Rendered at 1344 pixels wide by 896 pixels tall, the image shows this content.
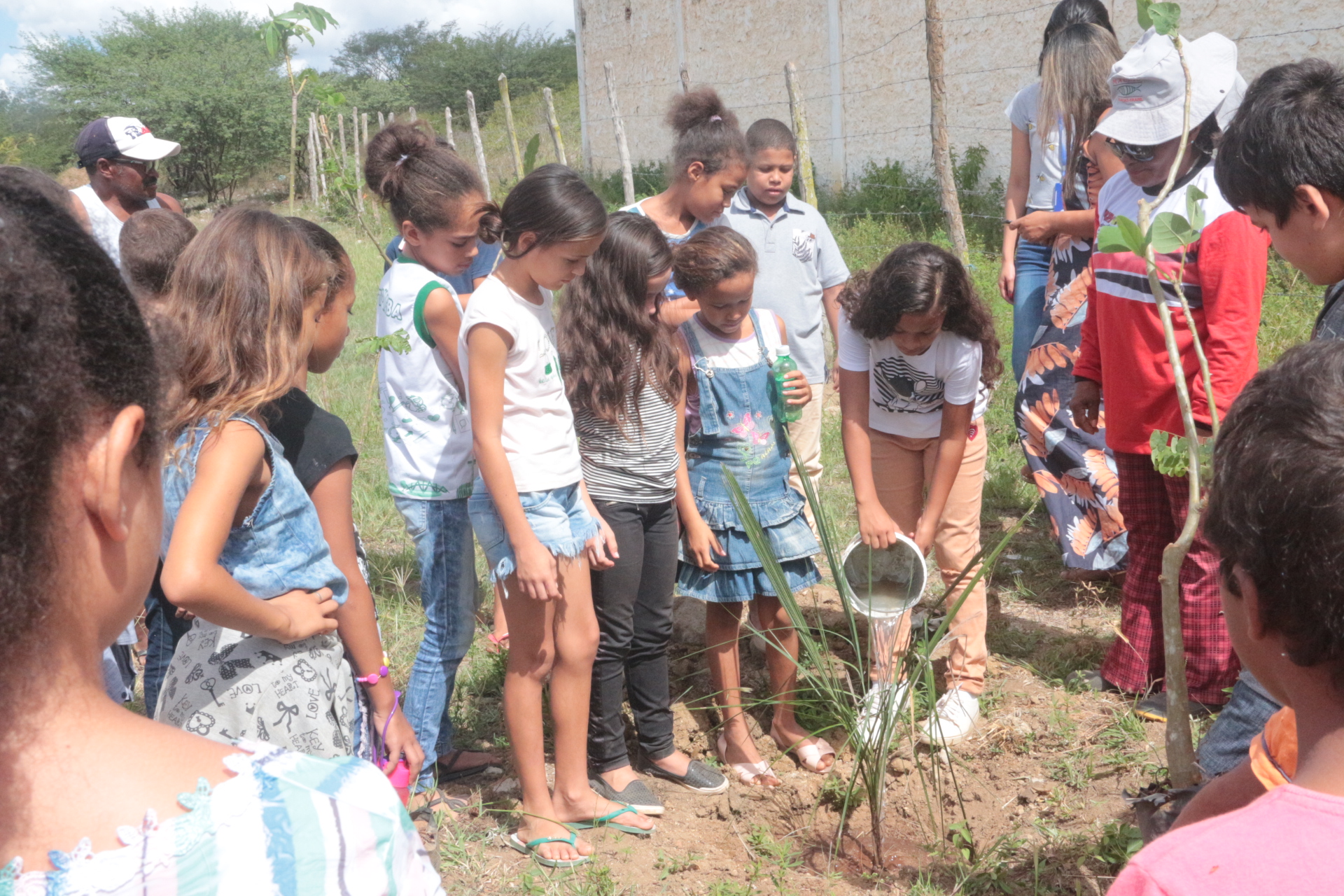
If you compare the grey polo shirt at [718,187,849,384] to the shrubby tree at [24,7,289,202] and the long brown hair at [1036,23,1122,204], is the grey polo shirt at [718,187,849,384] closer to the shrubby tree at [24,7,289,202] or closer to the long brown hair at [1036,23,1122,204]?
the long brown hair at [1036,23,1122,204]

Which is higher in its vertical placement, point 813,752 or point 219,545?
point 219,545

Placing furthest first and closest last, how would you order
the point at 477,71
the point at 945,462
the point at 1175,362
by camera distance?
the point at 477,71, the point at 945,462, the point at 1175,362

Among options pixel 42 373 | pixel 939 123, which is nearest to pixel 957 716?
pixel 42 373

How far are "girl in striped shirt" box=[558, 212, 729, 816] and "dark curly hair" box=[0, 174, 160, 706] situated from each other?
1.87 m

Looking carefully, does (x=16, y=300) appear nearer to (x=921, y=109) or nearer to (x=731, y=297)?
(x=731, y=297)

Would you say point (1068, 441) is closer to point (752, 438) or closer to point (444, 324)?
point (752, 438)

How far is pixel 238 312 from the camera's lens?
1.73 m

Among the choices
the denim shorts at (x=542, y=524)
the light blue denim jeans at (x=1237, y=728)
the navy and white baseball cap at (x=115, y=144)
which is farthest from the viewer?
the navy and white baseball cap at (x=115, y=144)

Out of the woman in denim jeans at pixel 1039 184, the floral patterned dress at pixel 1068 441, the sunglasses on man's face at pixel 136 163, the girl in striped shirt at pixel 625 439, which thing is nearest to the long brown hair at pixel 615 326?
the girl in striped shirt at pixel 625 439

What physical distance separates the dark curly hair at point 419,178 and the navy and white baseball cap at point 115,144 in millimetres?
1792

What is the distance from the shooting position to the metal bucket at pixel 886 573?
2697mm

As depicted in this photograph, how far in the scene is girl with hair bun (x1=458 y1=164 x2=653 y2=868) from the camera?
223 cm

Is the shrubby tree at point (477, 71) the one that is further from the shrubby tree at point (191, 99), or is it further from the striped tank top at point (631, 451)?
the striped tank top at point (631, 451)

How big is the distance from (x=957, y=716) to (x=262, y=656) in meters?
2.00
